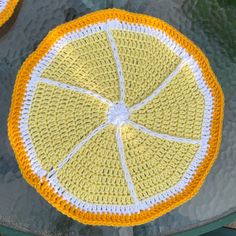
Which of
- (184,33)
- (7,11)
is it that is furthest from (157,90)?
(7,11)

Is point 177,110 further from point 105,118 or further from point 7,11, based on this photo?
point 7,11

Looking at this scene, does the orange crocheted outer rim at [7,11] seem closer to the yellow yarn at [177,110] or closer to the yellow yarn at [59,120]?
the yellow yarn at [59,120]

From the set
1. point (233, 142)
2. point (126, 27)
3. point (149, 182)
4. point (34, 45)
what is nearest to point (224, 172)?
point (233, 142)

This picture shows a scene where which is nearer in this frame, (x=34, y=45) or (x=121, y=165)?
(x=121, y=165)

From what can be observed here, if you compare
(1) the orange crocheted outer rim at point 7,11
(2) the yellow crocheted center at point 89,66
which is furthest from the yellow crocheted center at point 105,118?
(1) the orange crocheted outer rim at point 7,11

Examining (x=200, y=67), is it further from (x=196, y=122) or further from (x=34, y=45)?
(x=34, y=45)

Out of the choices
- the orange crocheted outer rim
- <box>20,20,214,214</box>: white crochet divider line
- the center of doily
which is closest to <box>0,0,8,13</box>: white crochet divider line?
the orange crocheted outer rim

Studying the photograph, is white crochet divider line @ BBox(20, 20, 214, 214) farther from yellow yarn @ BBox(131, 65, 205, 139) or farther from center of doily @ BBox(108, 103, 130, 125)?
center of doily @ BBox(108, 103, 130, 125)
